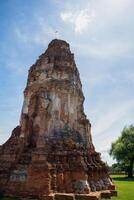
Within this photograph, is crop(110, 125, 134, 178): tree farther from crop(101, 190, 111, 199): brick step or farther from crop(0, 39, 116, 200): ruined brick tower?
crop(101, 190, 111, 199): brick step

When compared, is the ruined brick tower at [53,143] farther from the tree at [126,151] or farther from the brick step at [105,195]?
the tree at [126,151]

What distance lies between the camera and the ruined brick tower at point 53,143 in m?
13.1

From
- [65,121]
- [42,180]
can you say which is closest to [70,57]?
[65,121]

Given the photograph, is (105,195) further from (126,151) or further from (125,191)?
(126,151)

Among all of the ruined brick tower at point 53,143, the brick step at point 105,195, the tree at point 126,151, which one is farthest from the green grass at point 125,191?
the tree at point 126,151

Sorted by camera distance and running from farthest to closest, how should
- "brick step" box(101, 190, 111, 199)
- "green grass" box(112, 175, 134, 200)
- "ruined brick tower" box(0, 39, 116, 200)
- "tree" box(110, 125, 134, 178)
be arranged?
"tree" box(110, 125, 134, 178) < "green grass" box(112, 175, 134, 200) < "brick step" box(101, 190, 111, 199) < "ruined brick tower" box(0, 39, 116, 200)

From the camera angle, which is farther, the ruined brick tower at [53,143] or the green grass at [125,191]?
the green grass at [125,191]

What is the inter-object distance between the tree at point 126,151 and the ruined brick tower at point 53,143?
74.5ft

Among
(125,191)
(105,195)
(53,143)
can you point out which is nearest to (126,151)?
(125,191)

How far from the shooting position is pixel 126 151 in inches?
1575

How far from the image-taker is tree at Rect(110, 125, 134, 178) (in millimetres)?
39750

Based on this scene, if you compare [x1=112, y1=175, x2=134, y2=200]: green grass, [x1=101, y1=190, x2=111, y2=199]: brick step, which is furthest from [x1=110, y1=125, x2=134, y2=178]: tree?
[x1=101, y1=190, x2=111, y2=199]: brick step

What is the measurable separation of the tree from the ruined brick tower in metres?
22.7

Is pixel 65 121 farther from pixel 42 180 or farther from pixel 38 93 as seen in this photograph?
pixel 42 180
